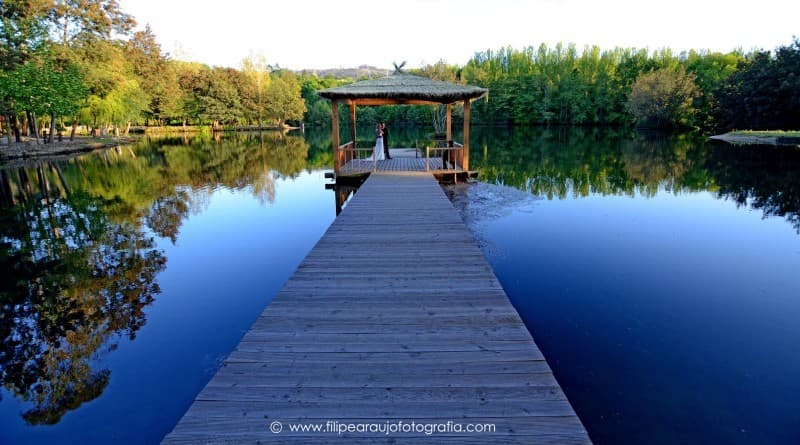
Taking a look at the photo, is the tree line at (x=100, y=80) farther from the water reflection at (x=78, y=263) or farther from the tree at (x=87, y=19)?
the water reflection at (x=78, y=263)

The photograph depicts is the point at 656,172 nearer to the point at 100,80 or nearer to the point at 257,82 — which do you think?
the point at 100,80

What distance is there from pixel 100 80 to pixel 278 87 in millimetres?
32962

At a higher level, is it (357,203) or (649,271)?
(357,203)

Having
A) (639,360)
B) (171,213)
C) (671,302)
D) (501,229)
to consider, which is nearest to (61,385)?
(639,360)

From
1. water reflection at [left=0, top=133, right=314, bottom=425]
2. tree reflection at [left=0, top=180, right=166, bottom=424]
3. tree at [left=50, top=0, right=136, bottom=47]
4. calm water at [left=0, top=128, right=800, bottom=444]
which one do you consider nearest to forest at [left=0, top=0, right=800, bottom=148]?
tree at [left=50, top=0, right=136, bottom=47]

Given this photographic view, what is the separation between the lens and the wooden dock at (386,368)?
8.54ft

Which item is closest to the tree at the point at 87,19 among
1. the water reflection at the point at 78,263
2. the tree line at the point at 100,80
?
the tree line at the point at 100,80

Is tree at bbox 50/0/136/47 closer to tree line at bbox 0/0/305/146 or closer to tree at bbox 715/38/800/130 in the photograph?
tree line at bbox 0/0/305/146

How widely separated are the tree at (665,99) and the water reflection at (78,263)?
46.5 meters

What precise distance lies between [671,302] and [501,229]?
13.9 ft

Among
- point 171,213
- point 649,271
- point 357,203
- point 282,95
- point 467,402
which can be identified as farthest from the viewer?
point 282,95

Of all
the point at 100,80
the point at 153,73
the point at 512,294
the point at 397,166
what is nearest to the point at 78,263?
the point at 512,294

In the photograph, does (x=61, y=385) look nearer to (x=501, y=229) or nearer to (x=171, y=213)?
(x=501, y=229)

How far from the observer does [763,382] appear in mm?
4383
